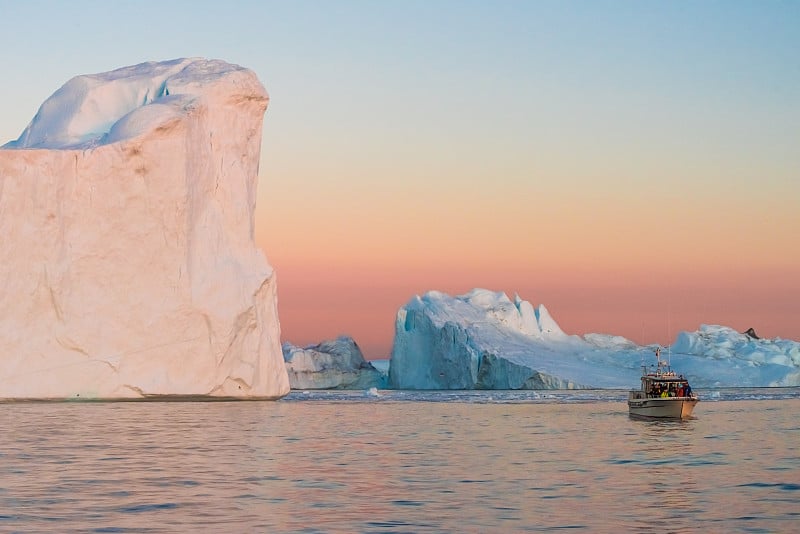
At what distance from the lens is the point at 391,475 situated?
1802cm

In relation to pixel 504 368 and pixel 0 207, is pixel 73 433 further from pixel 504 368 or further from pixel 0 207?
pixel 504 368

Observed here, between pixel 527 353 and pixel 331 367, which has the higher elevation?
pixel 527 353

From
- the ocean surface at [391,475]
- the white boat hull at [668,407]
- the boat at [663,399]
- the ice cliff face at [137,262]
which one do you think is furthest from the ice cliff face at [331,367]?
the ocean surface at [391,475]

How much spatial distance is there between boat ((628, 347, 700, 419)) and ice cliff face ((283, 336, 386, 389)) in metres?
37.0

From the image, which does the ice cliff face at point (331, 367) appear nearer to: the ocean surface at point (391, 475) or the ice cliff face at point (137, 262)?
the ice cliff face at point (137, 262)

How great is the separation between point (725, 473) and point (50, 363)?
87.6ft

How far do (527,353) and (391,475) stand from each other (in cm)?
4903

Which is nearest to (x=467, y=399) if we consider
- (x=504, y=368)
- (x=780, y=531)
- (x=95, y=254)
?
(x=504, y=368)

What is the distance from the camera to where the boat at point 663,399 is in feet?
123

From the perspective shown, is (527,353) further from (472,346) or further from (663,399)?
(663,399)

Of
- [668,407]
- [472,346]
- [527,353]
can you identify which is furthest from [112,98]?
[527,353]

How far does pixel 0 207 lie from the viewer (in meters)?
40.1

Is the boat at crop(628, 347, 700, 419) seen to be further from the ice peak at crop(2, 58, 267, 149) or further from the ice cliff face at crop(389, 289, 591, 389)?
the ice cliff face at crop(389, 289, 591, 389)

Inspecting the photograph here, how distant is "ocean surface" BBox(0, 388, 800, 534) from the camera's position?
12.9 m
